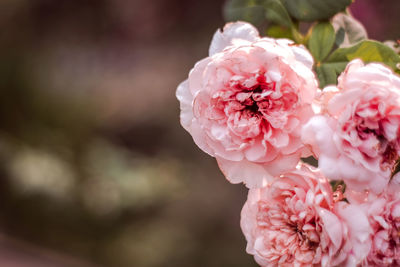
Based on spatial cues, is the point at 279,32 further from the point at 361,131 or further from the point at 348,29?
the point at 361,131

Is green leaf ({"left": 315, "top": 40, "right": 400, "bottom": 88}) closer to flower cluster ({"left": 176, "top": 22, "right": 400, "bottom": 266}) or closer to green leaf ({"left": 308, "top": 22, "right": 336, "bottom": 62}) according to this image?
green leaf ({"left": 308, "top": 22, "right": 336, "bottom": 62})

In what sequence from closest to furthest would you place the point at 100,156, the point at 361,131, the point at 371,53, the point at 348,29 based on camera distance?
1. the point at 361,131
2. the point at 371,53
3. the point at 348,29
4. the point at 100,156

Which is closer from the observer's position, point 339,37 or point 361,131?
point 361,131

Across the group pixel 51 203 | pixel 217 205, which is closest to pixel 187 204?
pixel 217 205

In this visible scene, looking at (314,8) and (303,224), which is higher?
(314,8)

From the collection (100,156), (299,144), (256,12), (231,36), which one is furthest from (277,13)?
(100,156)

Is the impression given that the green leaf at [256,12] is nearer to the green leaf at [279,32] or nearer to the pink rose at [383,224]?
the green leaf at [279,32]

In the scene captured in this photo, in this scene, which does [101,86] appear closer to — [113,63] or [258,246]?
[113,63]
